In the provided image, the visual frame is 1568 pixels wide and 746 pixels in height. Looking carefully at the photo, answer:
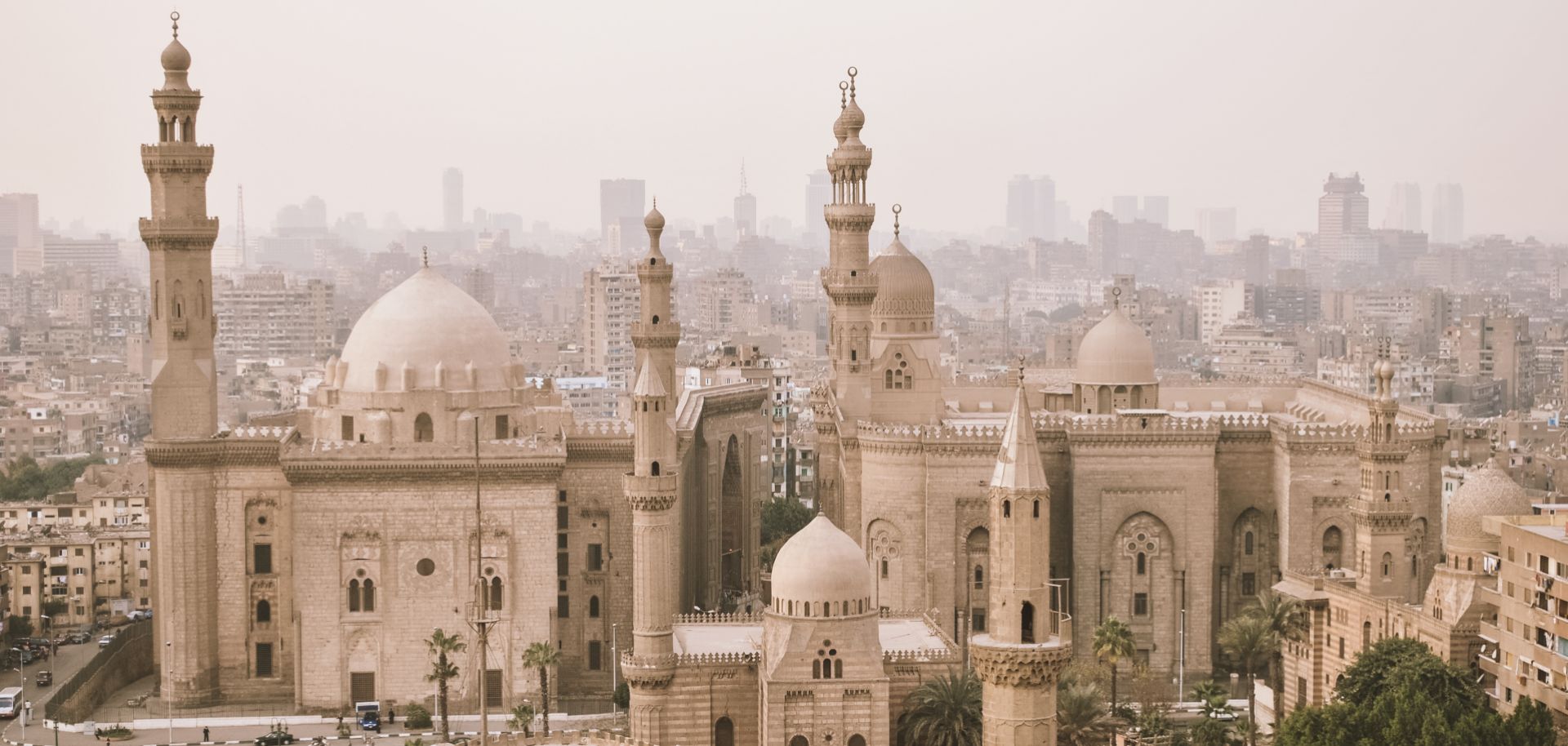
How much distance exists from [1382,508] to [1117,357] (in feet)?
28.2

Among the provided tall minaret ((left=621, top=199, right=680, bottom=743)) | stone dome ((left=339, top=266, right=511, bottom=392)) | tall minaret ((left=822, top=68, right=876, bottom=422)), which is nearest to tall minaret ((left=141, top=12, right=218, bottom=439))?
stone dome ((left=339, top=266, right=511, bottom=392))

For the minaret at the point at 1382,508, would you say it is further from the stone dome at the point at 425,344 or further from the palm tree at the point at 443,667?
the stone dome at the point at 425,344

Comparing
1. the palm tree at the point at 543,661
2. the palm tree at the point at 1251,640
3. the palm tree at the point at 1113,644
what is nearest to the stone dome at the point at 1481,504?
the palm tree at the point at 1251,640

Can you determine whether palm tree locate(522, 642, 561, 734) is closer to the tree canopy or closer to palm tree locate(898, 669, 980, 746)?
palm tree locate(898, 669, 980, 746)

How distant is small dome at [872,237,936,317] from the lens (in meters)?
51.7

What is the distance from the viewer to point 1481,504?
39.7m

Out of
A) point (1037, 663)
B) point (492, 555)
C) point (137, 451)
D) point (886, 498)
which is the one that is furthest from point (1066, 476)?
point (137, 451)

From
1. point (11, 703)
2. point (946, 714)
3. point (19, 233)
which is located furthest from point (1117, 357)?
point (19, 233)

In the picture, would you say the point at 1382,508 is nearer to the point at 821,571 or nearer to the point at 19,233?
the point at 821,571

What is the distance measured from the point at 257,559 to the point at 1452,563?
22.3 m

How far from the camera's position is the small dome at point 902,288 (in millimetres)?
51719

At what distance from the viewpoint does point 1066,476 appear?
4750cm

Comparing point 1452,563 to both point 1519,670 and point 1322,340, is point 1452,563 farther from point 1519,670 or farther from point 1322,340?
point 1322,340

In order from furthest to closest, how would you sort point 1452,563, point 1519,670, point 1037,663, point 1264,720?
point 1264,720
point 1452,563
point 1519,670
point 1037,663
